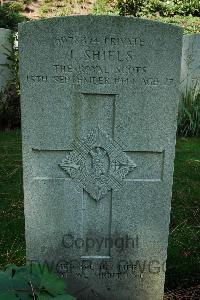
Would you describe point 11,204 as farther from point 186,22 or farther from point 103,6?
point 103,6

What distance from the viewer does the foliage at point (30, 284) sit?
1874 millimetres

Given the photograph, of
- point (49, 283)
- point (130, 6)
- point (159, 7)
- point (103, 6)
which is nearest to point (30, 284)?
point (49, 283)

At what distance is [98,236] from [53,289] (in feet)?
2.67

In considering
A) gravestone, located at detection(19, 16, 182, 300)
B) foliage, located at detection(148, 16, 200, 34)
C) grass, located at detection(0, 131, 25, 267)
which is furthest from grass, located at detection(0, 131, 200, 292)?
foliage, located at detection(148, 16, 200, 34)

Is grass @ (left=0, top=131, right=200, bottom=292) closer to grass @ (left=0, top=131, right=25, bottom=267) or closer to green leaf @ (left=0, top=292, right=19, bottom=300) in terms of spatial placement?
grass @ (left=0, top=131, right=25, bottom=267)

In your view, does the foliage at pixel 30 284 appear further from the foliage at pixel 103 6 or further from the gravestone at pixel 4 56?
the foliage at pixel 103 6

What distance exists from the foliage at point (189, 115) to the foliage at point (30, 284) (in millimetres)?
5416

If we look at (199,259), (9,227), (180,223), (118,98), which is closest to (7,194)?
(9,227)

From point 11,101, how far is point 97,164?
4913 millimetres

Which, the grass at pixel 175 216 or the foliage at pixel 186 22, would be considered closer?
the grass at pixel 175 216

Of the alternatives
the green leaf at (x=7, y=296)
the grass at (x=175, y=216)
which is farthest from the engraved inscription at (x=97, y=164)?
the grass at (x=175, y=216)

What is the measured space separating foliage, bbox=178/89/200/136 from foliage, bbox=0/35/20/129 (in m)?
2.72

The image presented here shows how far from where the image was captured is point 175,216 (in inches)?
160

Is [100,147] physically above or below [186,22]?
below
